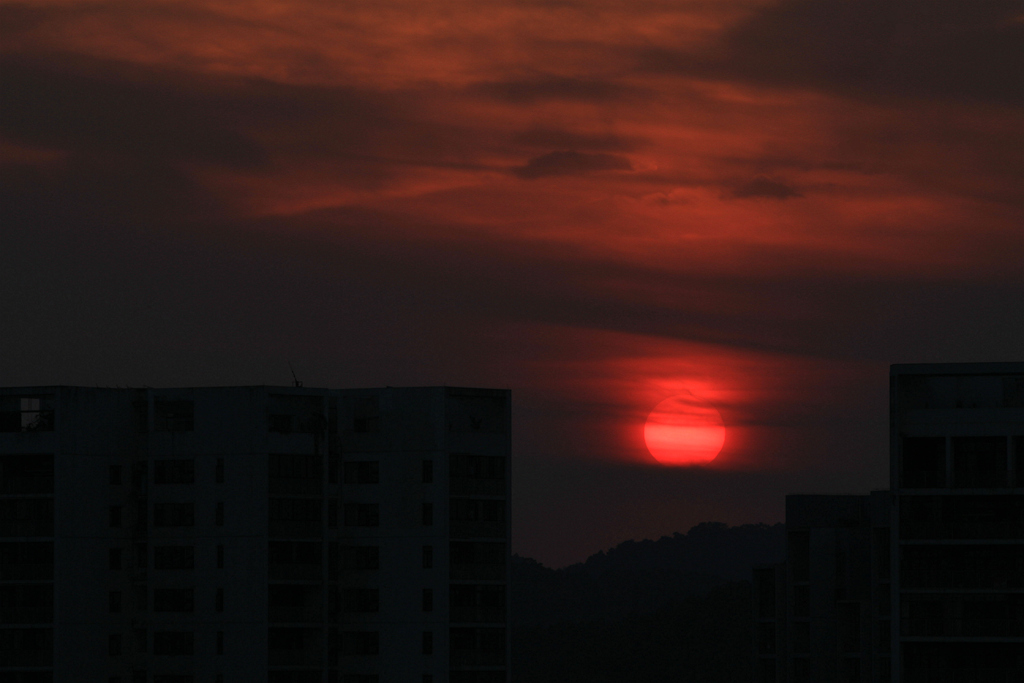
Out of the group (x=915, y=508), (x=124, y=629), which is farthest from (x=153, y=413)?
(x=915, y=508)

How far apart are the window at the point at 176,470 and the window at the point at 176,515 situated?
6.58 feet

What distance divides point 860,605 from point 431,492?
49.8 meters

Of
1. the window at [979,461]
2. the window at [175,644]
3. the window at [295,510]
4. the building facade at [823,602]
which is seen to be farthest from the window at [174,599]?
the window at [979,461]

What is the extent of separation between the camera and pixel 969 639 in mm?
105438

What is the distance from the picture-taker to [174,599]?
458ft

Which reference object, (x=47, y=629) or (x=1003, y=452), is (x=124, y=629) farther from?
(x=1003, y=452)

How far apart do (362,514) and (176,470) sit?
50.4ft

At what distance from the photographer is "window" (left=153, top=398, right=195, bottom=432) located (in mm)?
141500

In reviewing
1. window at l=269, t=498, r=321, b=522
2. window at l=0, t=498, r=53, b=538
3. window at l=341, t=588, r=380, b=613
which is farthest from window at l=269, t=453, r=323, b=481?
window at l=0, t=498, r=53, b=538

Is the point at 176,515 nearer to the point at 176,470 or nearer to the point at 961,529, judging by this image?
the point at 176,470

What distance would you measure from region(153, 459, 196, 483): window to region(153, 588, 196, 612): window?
8.75 meters

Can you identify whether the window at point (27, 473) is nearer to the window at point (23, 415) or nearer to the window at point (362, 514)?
the window at point (23, 415)

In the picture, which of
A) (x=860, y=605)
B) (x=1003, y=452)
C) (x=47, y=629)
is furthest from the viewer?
(x=860, y=605)

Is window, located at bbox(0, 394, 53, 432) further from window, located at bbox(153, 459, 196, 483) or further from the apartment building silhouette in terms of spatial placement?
the apartment building silhouette
